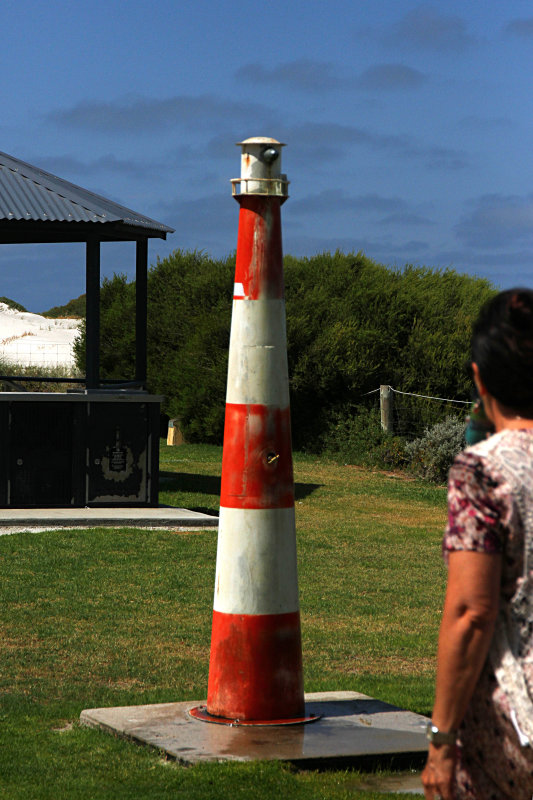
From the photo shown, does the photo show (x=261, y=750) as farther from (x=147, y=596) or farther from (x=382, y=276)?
(x=382, y=276)

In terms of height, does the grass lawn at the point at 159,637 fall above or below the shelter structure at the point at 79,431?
below

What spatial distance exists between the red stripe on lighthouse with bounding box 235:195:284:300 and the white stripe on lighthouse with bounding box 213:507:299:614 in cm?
102

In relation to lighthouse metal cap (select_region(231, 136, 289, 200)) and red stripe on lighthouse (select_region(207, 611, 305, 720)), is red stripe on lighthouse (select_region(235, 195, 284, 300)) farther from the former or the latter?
red stripe on lighthouse (select_region(207, 611, 305, 720))

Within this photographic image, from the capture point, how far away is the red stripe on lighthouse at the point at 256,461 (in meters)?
5.23

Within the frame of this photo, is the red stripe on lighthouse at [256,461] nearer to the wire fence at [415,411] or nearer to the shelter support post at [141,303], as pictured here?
the shelter support post at [141,303]

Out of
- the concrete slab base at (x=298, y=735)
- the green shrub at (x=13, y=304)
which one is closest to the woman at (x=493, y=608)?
the concrete slab base at (x=298, y=735)

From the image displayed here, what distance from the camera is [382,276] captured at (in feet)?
80.8

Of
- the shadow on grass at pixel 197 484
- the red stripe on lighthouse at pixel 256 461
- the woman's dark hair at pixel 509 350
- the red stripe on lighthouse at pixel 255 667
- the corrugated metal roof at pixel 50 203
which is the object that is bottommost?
the red stripe on lighthouse at pixel 255 667

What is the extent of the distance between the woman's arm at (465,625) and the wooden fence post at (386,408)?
19.3 meters

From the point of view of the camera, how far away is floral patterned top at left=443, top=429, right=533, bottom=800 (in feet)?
8.10

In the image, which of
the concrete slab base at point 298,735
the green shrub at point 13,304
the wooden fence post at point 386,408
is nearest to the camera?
the concrete slab base at point 298,735

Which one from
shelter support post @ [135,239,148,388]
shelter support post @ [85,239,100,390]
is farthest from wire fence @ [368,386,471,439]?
shelter support post @ [85,239,100,390]

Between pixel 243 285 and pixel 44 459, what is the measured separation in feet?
27.3

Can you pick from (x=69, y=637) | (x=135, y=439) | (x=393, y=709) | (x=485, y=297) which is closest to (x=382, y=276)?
(x=485, y=297)
